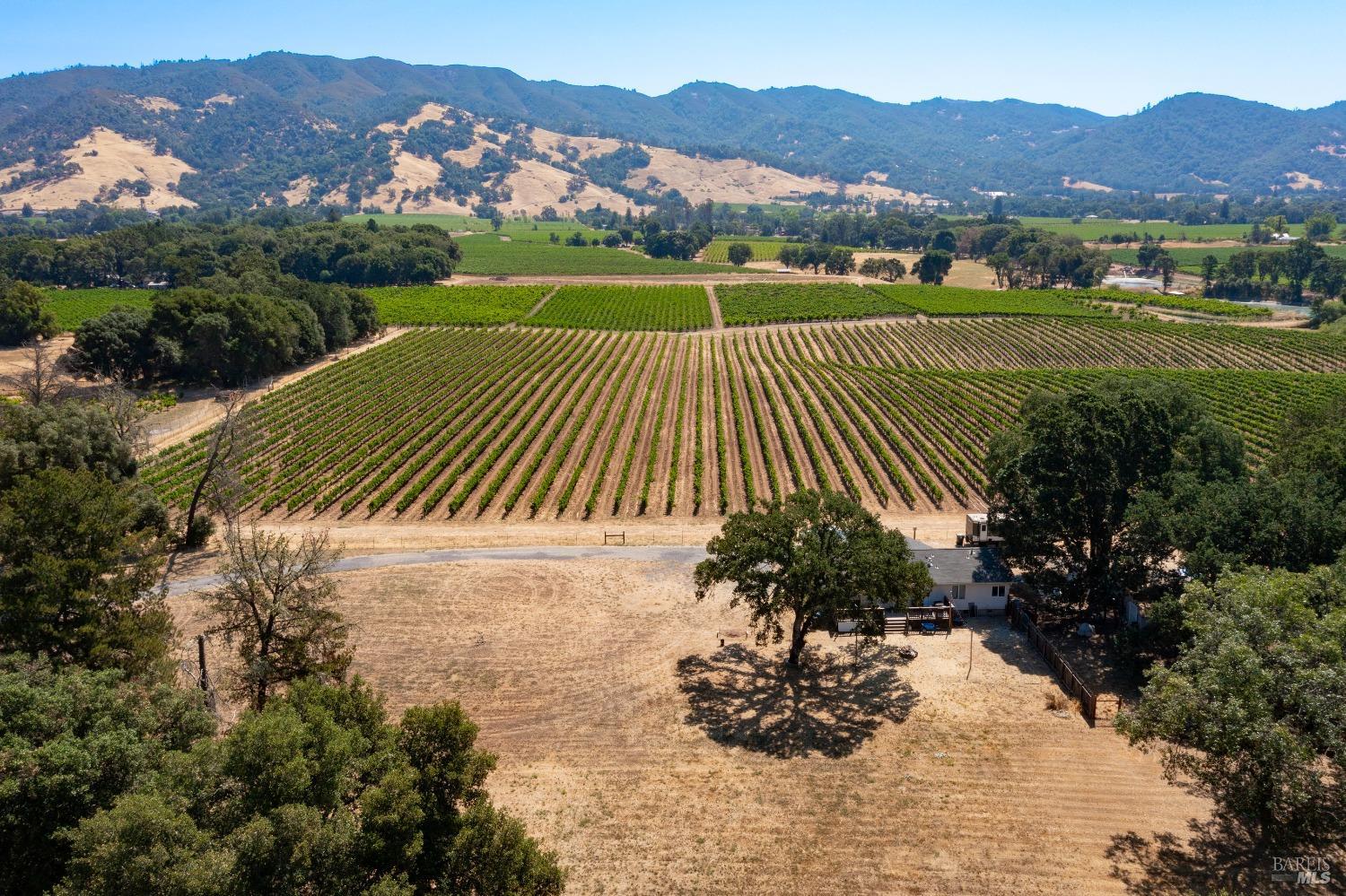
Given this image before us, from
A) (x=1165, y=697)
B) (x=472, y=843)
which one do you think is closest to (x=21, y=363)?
(x=472, y=843)

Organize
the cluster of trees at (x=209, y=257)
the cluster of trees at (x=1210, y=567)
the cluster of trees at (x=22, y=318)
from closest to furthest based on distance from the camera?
the cluster of trees at (x=1210, y=567) → the cluster of trees at (x=22, y=318) → the cluster of trees at (x=209, y=257)

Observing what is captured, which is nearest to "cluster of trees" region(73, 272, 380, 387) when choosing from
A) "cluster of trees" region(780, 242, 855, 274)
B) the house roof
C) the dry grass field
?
the dry grass field

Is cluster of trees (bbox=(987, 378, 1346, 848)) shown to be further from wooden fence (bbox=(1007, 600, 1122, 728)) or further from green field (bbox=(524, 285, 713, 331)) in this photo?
green field (bbox=(524, 285, 713, 331))

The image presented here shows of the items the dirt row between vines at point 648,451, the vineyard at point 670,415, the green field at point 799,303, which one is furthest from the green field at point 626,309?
the dirt row between vines at point 648,451

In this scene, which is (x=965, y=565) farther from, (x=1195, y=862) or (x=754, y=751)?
(x=1195, y=862)

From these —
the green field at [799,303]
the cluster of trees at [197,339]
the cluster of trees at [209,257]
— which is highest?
the cluster of trees at [209,257]

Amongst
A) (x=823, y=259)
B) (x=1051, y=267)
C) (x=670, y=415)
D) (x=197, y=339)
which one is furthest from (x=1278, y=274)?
(x=197, y=339)

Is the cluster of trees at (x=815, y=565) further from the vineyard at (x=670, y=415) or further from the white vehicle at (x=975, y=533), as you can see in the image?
the white vehicle at (x=975, y=533)
